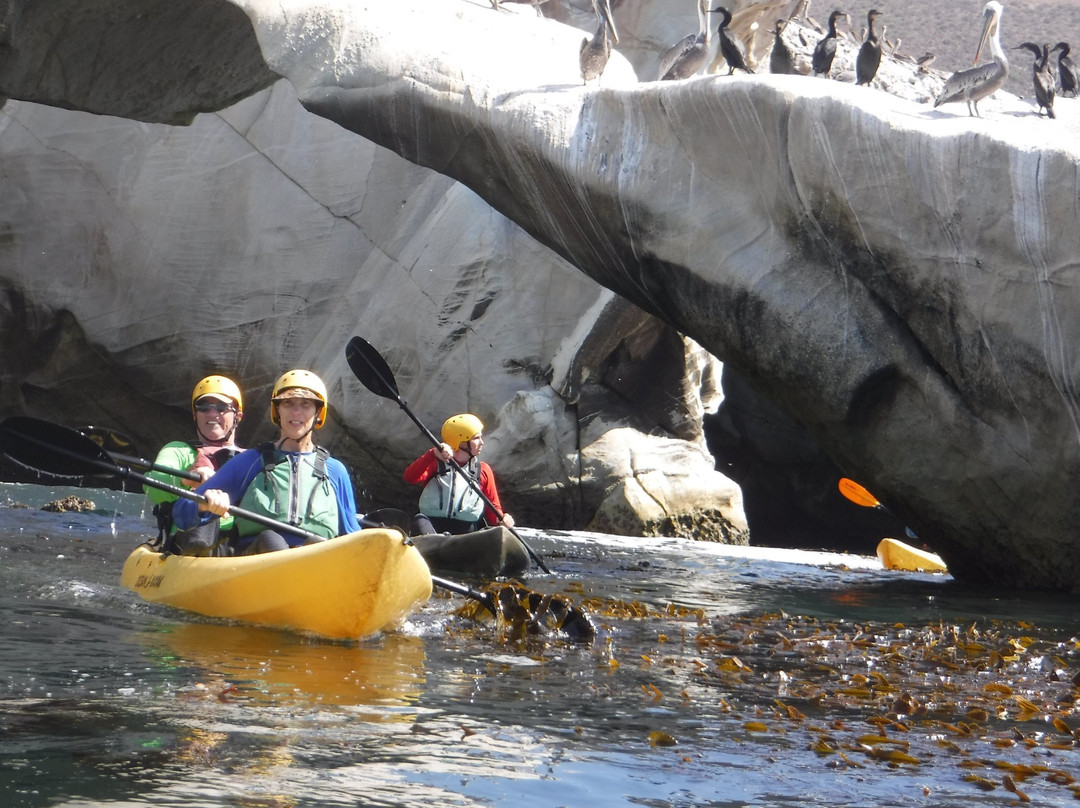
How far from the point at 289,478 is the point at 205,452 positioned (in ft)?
2.56

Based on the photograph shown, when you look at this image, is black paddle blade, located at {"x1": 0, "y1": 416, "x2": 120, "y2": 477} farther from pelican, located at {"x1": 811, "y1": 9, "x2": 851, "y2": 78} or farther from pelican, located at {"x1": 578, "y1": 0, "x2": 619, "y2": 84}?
pelican, located at {"x1": 811, "y1": 9, "x2": 851, "y2": 78}

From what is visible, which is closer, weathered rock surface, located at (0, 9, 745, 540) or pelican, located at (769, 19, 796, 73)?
pelican, located at (769, 19, 796, 73)

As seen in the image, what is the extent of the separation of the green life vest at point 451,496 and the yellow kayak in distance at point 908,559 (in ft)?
16.1

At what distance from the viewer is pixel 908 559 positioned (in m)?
12.8

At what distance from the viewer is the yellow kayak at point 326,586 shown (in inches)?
222

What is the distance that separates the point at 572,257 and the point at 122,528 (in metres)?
4.80

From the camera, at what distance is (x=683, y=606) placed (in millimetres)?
7898

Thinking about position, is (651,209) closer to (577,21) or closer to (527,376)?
(527,376)

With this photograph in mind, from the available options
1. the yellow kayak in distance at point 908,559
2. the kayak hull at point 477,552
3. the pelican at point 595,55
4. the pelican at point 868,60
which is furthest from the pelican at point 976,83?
the kayak hull at point 477,552

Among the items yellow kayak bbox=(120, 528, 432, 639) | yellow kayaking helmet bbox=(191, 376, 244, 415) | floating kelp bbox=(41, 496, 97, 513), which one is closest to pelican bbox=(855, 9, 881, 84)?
yellow kayaking helmet bbox=(191, 376, 244, 415)

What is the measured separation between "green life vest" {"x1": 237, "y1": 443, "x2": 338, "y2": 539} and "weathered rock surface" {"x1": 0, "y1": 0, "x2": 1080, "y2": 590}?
4.20 m

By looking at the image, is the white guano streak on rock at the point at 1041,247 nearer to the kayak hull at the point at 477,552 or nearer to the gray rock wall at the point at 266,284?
the kayak hull at the point at 477,552

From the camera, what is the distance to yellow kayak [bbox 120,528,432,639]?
5637 millimetres

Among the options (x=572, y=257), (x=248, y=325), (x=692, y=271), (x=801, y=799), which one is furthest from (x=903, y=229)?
(x=248, y=325)
